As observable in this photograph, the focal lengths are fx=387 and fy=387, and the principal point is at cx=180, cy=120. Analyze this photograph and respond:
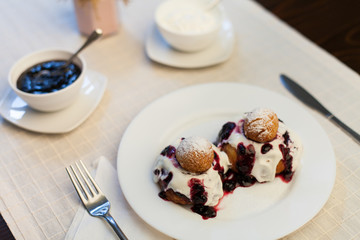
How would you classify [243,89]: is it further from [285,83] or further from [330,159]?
[330,159]

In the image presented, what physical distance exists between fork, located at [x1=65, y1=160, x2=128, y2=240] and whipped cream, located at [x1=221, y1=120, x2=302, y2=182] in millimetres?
452

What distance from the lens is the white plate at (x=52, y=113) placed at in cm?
151

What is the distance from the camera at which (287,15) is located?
2.06 m

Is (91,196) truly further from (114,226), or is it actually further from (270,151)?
(270,151)

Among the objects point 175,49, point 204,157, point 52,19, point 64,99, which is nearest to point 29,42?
point 52,19

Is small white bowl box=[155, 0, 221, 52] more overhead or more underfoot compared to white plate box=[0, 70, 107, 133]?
more overhead

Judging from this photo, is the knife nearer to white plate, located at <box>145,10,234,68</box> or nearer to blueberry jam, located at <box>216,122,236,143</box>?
white plate, located at <box>145,10,234,68</box>

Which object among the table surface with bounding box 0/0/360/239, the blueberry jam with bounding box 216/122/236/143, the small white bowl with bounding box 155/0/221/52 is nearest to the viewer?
the blueberry jam with bounding box 216/122/236/143

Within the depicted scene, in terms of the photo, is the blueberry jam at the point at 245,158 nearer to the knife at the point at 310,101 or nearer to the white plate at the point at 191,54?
the knife at the point at 310,101

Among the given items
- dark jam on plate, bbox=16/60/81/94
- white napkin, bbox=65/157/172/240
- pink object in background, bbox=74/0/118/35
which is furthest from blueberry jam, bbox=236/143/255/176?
pink object in background, bbox=74/0/118/35

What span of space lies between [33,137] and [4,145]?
11cm

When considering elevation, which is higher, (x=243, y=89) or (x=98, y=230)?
(x=243, y=89)

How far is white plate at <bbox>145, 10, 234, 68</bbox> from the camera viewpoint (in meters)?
1.79

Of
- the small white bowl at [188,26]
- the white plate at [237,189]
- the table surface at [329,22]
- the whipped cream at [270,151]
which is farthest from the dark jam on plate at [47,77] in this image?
the table surface at [329,22]
